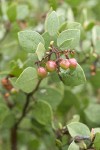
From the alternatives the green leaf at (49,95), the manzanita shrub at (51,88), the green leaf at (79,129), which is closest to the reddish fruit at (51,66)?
the manzanita shrub at (51,88)

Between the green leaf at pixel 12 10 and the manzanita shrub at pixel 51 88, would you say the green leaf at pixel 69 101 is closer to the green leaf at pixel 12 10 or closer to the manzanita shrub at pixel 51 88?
the manzanita shrub at pixel 51 88

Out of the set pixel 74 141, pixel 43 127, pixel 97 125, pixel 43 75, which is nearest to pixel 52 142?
pixel 43 127

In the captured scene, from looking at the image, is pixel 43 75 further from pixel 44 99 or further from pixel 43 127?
pixel 43 127

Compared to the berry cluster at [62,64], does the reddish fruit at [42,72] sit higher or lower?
lower

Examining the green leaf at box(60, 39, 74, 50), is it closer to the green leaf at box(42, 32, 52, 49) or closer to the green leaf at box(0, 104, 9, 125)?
the green leaf at box(42, 32, 52, 49)

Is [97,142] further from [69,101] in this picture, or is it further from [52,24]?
[69,101]

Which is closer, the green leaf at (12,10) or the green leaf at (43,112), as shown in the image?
the green leaf at (43,112)
